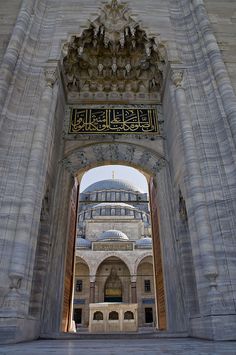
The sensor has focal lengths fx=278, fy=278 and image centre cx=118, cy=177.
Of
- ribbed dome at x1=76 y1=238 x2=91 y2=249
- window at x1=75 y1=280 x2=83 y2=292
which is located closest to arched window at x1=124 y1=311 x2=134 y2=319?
window at x1=75 y1=280 x2=83 y2=292

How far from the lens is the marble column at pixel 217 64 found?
17.1 feet

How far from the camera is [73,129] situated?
7.32 m

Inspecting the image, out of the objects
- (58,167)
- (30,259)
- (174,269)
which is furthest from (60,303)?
(58,167)

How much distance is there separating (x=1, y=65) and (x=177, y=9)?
5.10m

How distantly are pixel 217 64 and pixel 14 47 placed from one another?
4339mm

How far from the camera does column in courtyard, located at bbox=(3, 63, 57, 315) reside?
3.94 meters

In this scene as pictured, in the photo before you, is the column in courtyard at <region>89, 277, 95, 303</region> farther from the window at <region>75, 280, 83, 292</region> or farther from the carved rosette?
the carved rosette

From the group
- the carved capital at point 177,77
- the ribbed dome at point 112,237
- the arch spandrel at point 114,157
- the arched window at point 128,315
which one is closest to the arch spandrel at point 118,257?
the ribbed dome at point 112,237

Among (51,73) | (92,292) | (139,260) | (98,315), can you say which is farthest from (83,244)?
(51,73)

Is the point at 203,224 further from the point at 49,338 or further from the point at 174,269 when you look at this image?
the point at 49,338

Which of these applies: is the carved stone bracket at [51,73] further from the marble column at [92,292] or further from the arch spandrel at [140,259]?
the marble column at [92,292]

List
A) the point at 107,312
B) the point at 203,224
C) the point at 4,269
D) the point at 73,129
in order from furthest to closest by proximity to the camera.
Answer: the point at 107,312 → the point at 73,129 → the point at 203,224 → the point at 4,269

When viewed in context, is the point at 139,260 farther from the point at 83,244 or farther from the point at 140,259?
the point at 83,244

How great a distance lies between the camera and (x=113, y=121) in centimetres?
740
